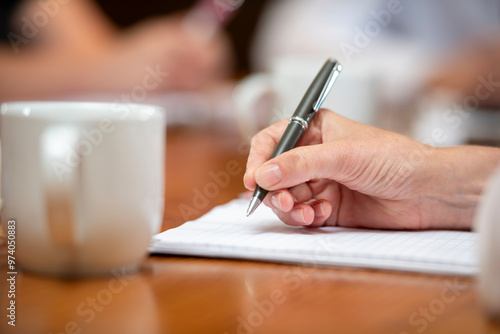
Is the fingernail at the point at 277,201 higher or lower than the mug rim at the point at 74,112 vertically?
lower

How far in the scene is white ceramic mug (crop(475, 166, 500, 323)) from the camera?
0.36m

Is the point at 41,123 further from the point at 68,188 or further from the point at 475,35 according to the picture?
the point at 475,35

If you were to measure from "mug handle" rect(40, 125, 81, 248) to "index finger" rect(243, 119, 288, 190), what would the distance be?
0.23 meters

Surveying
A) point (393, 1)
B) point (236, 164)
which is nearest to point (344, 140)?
point (236, 164)

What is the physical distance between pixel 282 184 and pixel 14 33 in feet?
8.76

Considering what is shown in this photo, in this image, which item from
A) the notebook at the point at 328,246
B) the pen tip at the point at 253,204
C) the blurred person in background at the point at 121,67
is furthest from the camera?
the blurred person in background at the point at 121,67

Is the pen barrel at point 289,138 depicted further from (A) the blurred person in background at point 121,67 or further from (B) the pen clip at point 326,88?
(A) the blurred person in background at point 121,67

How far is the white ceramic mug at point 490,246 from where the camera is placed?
1.19 ft

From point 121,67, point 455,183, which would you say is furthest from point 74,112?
point 121,67

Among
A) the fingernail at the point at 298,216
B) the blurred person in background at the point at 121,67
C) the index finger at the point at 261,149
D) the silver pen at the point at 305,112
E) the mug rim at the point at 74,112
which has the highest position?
the mug rim at the point at 74,112

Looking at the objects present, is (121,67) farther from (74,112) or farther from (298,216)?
(74,112)

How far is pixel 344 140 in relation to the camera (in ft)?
2.07

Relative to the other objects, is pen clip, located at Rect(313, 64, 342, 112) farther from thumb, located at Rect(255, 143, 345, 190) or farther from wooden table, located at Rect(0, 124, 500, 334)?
wooden table, located at Rect(0, 124, 500, 334)

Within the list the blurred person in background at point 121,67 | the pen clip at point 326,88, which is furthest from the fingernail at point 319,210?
the blurred person in background at point 121,67
